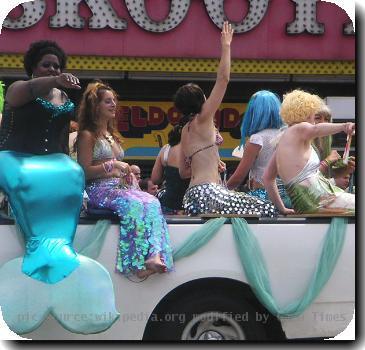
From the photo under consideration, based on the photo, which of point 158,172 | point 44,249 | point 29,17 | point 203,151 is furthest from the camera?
point 29,17

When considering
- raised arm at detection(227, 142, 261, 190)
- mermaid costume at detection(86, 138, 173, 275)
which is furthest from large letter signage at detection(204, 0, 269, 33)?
mermaid costume at detection(86, 138, 173, 275)

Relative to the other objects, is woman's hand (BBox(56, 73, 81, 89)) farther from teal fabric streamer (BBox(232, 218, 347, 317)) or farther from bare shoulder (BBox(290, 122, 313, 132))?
bare shoulder (BBox(290, 122, 313, 132))

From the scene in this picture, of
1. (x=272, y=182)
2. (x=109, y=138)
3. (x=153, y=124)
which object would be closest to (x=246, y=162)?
(x=272, y=182)

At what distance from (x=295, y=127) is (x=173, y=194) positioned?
1.21 meters

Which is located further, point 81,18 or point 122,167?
point 81,18

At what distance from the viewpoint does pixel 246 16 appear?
927cm

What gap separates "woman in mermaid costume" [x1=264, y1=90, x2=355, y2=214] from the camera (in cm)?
493

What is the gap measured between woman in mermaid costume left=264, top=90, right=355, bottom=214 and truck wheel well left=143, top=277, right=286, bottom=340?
627 mm

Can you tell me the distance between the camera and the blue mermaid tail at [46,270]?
4.38 meters

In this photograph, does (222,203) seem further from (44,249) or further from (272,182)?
(44,249)

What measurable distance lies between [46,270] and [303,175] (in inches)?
66.8

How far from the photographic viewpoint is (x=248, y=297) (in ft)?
15.2

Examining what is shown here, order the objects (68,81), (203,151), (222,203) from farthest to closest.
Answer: (203,151), (222,203), (68,81)

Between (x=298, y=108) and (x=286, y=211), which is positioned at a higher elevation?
(x=298, y=108)
